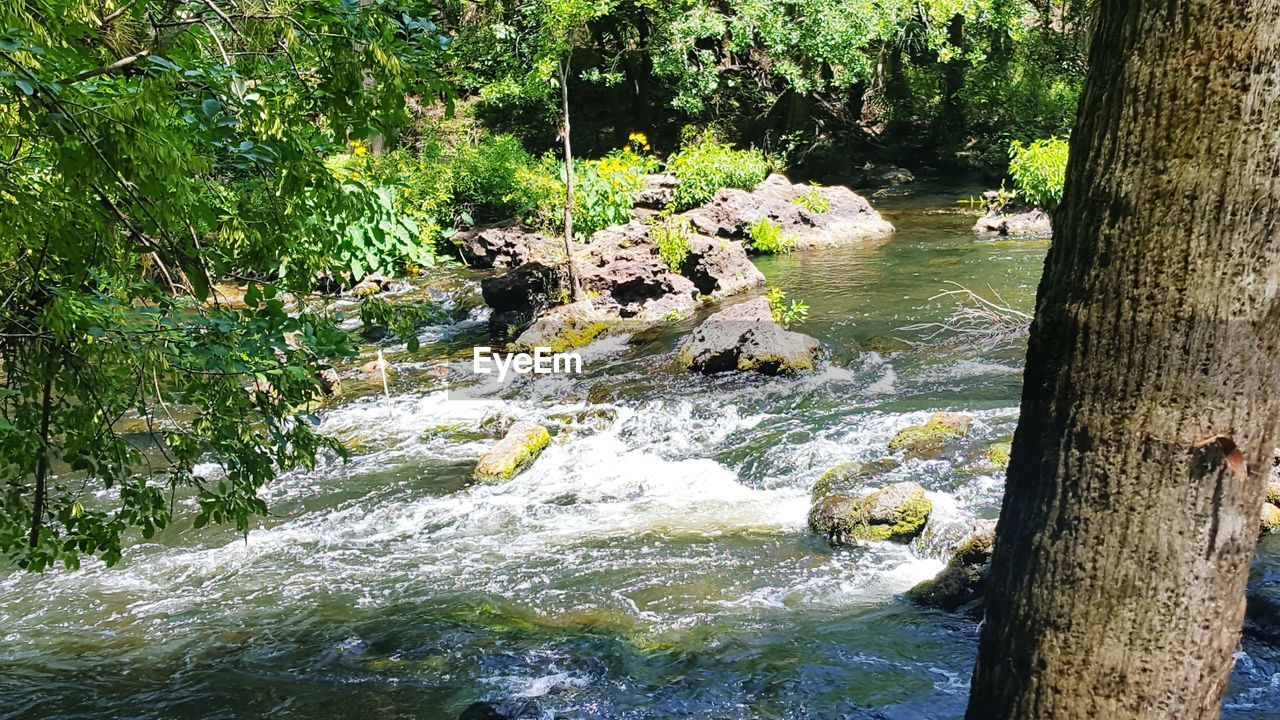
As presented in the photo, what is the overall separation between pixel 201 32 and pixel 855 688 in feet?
13.1

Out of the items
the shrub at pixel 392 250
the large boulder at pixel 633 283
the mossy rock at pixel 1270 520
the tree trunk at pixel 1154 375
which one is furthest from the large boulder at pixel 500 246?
the tree trunk at pixel 1154 375

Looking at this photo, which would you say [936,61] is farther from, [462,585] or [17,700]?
[17,700]

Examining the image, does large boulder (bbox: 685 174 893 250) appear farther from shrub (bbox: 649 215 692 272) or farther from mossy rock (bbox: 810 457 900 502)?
mossy rock (bbox: 810 457 900 502)

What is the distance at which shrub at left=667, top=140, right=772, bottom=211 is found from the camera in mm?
17688

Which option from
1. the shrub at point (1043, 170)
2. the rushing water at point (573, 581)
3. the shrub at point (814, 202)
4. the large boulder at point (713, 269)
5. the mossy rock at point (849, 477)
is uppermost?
the shrub at point (1043, 170)

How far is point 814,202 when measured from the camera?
59.8 feet

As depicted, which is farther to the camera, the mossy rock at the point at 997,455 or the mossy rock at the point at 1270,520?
the mossy rock at the point at 997,455

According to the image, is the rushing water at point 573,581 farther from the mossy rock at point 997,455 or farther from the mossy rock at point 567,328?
the mossy rock at point 567,328

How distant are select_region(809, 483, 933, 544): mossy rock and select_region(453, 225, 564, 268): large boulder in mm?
9673

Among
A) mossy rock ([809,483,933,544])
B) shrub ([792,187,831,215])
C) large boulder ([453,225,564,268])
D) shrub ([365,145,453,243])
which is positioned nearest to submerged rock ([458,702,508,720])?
mossy rock ([809,483,933,544])

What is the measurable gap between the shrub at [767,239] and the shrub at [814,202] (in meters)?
1.37

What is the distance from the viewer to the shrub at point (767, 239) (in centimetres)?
1670

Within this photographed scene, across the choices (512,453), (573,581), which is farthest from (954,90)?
(573,581)


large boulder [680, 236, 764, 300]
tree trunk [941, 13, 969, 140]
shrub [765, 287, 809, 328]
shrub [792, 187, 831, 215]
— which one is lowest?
shrub [765, 287, 809, 328]
